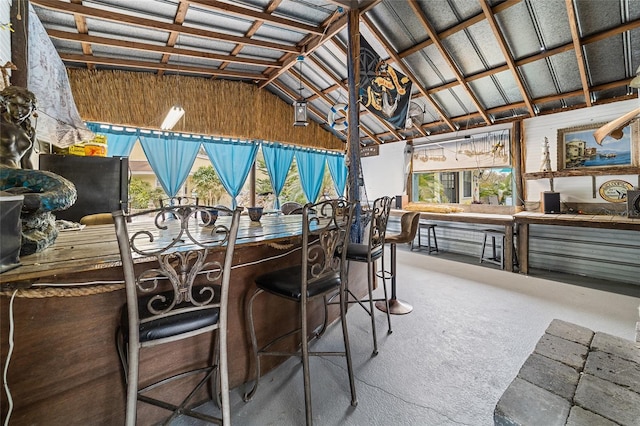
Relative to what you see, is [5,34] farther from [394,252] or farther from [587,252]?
[587,252]

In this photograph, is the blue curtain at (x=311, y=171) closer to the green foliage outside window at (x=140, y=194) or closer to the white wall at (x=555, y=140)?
the white wall at (x=555, y=140)

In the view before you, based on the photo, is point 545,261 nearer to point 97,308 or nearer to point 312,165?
point 312,165

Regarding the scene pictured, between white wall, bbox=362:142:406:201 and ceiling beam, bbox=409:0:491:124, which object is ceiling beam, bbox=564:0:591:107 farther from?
white wall, bbox=362:142:406:201

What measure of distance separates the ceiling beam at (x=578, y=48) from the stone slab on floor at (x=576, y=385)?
3.64 m

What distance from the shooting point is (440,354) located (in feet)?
7.02

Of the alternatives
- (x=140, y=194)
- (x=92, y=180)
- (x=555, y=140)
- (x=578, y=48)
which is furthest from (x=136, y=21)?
(x=555, y=140)

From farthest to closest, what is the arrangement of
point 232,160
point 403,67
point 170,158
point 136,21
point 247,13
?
point 232,160
point 170,158
point 403,67
point 247,13
point 136,21

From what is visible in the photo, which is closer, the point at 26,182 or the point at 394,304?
the point at 26,182

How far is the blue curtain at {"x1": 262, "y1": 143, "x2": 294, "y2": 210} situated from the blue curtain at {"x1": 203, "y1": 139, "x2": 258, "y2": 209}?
0.37 m

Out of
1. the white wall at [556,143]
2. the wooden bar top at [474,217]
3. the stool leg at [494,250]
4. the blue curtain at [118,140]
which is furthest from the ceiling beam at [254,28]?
the stool leg at [494,250]

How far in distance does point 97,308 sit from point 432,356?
2.19 m

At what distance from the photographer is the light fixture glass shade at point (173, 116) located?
384 centimetres

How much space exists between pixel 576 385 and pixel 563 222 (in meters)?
3.87

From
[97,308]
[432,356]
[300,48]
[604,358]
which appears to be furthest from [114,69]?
[604,358]
